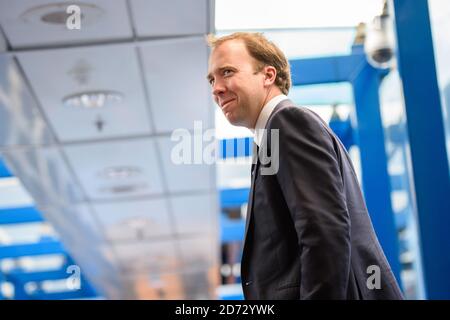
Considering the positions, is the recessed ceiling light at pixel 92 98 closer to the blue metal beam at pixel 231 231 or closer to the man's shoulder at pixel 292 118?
the man's shoulder at pixel 292 118

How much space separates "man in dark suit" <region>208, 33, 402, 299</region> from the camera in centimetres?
118

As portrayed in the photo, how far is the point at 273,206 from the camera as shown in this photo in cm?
127

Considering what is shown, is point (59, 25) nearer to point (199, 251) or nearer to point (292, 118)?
point (292, 118)

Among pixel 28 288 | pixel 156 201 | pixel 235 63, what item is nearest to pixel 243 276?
pixel 235 63

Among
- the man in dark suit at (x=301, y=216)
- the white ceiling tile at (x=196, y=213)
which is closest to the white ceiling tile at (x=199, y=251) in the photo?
the white ceiling tile at (x=196, y=213)

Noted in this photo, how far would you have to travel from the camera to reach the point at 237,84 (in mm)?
1401

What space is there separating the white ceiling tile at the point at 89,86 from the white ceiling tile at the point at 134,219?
139 cm

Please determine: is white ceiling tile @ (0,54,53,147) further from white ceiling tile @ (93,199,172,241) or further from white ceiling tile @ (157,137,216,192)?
white ceiling tile @ (93,199,172,241)

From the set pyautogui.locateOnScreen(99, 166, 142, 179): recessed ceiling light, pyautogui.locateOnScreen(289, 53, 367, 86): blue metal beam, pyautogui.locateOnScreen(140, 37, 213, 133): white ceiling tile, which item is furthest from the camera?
pyautogui.locateOnScreen(99, 166, 142, 179): recessed ceiling light

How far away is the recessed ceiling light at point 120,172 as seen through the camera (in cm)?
460

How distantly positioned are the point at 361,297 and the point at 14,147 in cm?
337

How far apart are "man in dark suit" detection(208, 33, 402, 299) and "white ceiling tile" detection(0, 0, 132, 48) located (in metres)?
1.42

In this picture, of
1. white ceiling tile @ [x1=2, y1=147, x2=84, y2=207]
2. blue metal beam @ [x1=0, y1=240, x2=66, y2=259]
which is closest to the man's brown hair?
white ceiling tile @ [x1=2, y1=147, x2=84, y2=207]

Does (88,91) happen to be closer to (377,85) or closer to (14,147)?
(14,147)
